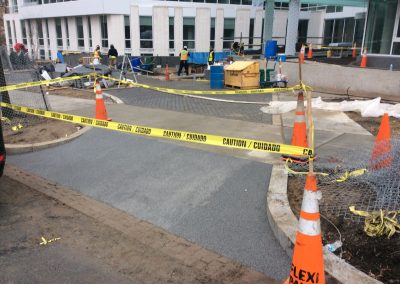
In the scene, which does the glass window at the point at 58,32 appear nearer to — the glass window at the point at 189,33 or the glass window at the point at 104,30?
the glass window at the point at 104,30

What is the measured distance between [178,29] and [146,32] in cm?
272

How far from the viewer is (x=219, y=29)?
107ft

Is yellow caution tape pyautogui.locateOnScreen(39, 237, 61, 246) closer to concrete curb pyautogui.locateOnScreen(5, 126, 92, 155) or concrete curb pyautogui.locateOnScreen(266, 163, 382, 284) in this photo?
concrete curb pyautogui.locateOnScreen(266, 163, 382, 284)

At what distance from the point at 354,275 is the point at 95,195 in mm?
3561

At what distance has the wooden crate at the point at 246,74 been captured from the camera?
14.5 m

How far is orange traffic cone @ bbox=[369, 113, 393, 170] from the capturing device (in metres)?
4.77

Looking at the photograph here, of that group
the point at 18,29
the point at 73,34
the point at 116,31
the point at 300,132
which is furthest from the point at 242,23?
the point at 300,132

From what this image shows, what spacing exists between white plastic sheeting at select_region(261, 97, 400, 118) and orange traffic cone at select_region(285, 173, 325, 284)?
727 centimetres

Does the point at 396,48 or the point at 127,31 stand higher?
the point at 127,31

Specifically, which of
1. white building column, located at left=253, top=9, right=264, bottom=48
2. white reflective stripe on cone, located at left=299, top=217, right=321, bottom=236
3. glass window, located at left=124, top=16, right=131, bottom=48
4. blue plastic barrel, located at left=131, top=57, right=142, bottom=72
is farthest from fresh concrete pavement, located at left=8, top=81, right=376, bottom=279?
white building column, located at left=253, top=9, right=264, bottom=48

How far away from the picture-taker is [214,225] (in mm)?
4336

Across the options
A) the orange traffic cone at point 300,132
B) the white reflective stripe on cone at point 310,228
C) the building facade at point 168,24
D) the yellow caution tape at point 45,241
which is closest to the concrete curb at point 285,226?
the orange traffic cone at point 300,132

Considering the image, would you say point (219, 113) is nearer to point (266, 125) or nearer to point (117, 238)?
point (266, 125)

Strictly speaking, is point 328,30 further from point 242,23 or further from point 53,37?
point 53,37
